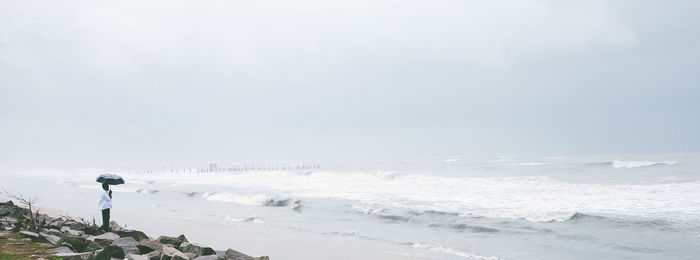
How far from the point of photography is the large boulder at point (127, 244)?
31.7ft

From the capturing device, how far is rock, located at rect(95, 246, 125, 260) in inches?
318

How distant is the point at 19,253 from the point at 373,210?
50.6 ft

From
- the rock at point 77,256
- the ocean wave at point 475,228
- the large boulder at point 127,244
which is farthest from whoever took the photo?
the ocean wave at point 475,228

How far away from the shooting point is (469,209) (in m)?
22.2

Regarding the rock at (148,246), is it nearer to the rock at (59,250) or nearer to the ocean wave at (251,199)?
the rock at (59,250)

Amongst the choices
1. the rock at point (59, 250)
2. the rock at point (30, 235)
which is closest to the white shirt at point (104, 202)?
the rock at point (30, 235)

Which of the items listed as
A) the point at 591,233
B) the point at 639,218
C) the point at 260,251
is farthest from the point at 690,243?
the point at 260,251

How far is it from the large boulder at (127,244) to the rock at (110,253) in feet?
2.16

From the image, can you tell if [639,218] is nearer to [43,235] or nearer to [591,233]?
[591,233]

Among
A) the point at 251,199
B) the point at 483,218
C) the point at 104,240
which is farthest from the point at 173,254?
the point at 251,199

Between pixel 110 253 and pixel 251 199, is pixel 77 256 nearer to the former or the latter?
pixel 110 253

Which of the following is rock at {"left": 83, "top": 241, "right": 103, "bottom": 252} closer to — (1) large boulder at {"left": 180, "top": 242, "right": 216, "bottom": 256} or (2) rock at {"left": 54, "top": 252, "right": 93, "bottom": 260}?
(2) rock at {"left": 54, "top": 252, "right": 93, "bottom": 260}

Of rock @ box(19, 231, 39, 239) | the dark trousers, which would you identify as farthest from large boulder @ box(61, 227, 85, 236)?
rock @ box(19, 231, 39, 239)

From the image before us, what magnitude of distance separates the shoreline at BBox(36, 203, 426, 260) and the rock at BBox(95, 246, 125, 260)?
13.7 ft
